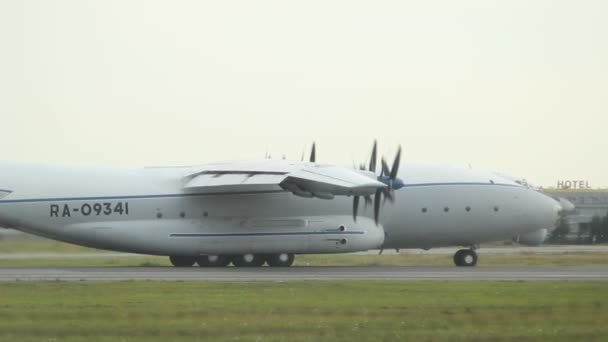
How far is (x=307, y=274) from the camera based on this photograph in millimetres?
39375

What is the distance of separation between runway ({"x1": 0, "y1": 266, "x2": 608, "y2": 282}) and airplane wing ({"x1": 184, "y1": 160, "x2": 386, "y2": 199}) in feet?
10.3

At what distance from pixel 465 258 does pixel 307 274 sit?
11.4 meters

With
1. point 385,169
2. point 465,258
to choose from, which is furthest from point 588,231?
point 385,169

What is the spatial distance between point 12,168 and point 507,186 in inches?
837

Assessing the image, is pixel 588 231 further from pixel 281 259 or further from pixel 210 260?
pixel 210 260

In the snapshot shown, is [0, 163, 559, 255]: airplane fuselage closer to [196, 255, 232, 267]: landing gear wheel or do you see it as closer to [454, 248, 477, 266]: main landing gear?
[196, 255, 232, 267]: landing gear wheel

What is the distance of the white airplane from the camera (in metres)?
44.8

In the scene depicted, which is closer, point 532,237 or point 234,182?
point 234,182

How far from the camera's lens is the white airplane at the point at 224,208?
44.8m

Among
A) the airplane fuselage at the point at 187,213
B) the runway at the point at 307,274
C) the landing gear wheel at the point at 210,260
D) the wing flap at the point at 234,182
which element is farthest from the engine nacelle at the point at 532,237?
the landing gear wheel at the point at 210,260

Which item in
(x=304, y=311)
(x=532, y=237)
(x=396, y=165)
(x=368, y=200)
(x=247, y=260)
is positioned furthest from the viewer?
(x=532, y=237)

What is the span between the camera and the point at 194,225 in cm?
4572

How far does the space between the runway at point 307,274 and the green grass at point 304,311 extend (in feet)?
9.85

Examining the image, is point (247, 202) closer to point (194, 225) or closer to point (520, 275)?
point (194, 225)
